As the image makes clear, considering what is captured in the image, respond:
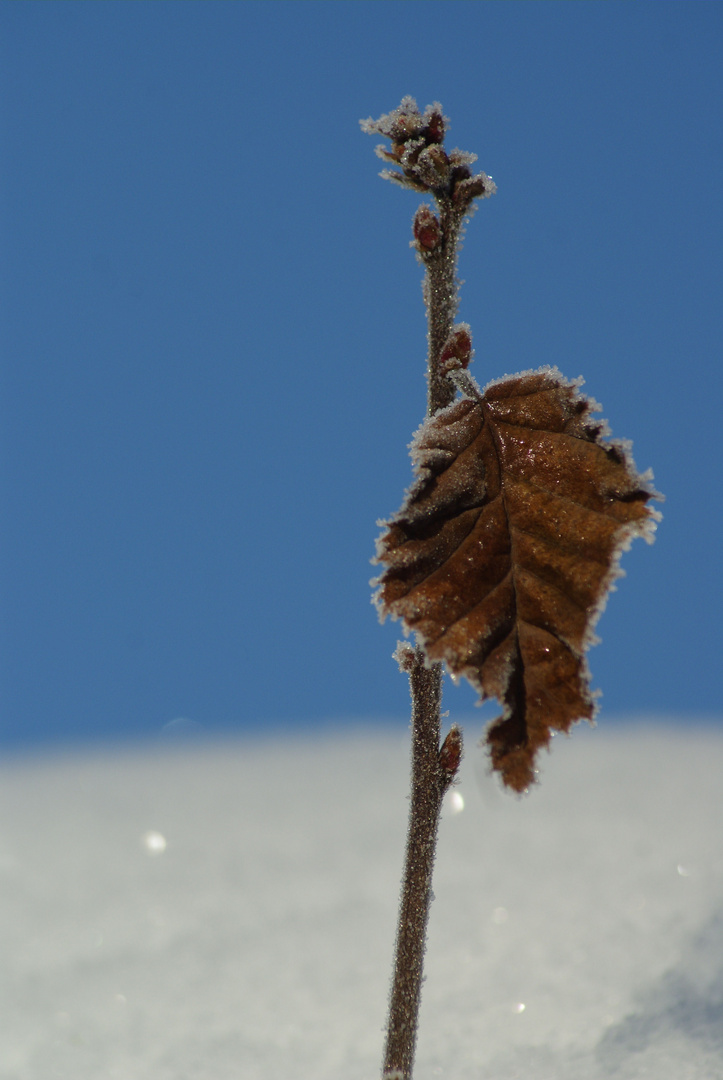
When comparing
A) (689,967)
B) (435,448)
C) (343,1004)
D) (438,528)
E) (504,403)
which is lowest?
(343,1004)

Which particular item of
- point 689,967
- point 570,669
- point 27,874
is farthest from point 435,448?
point 27,874

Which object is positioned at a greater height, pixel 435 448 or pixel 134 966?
pixel 435 448

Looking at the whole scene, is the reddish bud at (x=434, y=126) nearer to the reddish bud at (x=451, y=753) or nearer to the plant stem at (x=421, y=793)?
the plant stem at (x=421, y=793)

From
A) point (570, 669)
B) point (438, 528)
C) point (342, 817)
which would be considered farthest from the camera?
point (342, 817)

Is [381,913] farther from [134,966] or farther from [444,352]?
[444,352]

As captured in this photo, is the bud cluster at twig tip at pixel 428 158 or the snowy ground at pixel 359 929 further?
the snowy ground at pixel 359 929

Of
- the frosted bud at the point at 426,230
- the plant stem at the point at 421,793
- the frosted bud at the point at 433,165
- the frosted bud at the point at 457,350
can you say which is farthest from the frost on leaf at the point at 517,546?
the frosted bud at the point at 433,165
